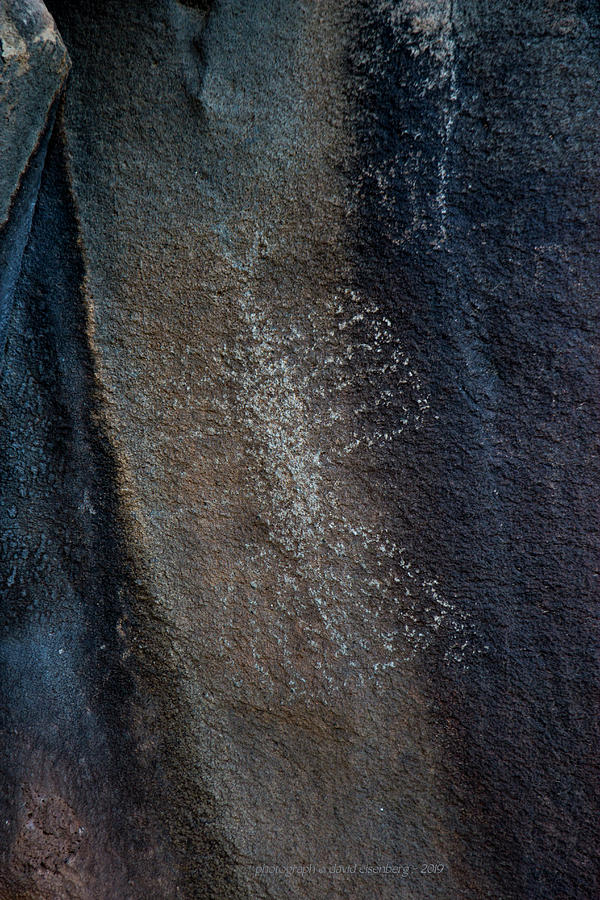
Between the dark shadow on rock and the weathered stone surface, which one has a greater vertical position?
the weathered stone surface

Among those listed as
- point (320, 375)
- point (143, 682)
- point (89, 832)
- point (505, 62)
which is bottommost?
point (89, 832)

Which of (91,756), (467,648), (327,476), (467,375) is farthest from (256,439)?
(91,756)

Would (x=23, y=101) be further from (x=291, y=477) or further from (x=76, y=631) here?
(x=76, y=631)

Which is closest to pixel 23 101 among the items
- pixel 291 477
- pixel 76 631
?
pixel 291 477

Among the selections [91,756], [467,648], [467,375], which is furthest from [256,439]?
[91,756]

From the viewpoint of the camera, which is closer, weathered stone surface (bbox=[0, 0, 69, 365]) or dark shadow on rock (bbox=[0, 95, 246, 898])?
weathered stone surface (bbox=[0, 0, 69, 365])

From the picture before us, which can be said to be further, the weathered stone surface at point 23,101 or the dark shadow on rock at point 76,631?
the dark shadow on rock at point 76,631

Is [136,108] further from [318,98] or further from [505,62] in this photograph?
[505,62]

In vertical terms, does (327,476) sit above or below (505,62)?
below

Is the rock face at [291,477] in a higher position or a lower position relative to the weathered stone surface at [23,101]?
lower
